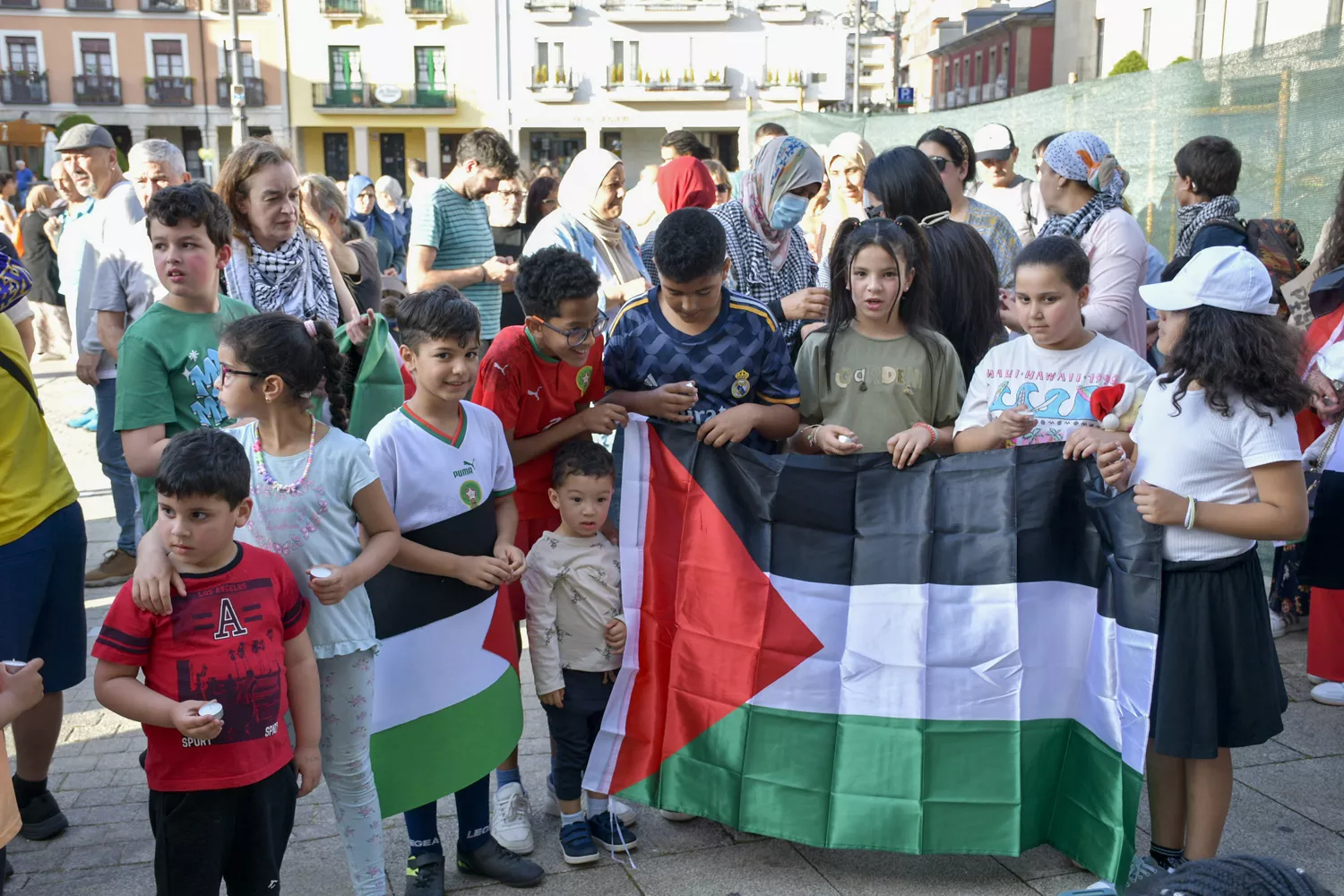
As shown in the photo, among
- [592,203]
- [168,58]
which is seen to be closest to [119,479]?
[592,203]

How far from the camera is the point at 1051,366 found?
326 cm

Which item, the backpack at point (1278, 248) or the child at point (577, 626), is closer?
the child at point (577, 626)

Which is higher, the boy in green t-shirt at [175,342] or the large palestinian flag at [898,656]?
the boy in green t-shirt at [175,342]

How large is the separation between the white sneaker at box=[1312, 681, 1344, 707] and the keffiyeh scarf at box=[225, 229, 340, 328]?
3896mm

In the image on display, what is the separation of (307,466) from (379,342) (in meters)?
0.73

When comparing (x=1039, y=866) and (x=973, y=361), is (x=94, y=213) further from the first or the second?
(x=1039, y=866)

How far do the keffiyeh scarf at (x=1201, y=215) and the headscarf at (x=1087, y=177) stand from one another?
679mm

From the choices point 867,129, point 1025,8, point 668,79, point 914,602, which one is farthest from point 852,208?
point 1025,8

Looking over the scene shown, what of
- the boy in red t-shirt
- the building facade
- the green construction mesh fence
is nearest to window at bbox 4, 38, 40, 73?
the building facade

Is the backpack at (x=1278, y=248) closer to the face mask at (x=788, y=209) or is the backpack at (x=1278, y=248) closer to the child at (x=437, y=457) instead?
the face mask at (x=788, y=209)

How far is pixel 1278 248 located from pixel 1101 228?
1.50 meters

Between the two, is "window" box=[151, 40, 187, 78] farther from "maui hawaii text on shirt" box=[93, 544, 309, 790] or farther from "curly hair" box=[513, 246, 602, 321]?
"maui hawaii text on shirt" box=[93, 544, 309, 790]

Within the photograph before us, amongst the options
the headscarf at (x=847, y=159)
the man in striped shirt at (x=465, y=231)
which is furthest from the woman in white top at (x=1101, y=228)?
the man in striped shirt at (x=465, y=231)

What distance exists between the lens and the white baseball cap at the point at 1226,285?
283cm
